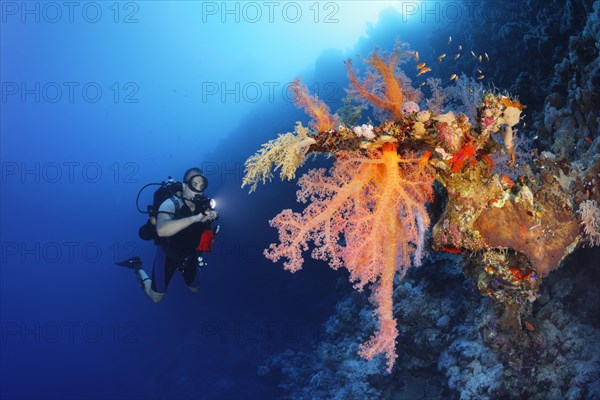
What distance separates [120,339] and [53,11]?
4040 inches

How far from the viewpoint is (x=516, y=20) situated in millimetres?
→ 11539

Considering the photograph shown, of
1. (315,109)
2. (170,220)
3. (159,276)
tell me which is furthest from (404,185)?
(159,276)

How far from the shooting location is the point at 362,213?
308cm

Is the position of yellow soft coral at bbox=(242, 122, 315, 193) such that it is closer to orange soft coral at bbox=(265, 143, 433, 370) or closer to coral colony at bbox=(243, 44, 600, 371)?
coral colony at bbox=(243, 44, 600, 371)

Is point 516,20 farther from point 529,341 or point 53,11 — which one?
point 53,11

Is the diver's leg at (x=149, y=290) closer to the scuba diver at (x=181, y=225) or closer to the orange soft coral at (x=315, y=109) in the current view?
the scuba diver at (x=181, y=225)

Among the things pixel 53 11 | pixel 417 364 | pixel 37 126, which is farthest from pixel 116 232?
pixel 53 11

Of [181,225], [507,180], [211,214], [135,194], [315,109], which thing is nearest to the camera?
[315,109]

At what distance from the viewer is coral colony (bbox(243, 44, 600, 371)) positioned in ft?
9.20

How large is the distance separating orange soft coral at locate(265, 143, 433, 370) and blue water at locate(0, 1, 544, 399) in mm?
13275

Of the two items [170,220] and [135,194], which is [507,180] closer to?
[170,220]

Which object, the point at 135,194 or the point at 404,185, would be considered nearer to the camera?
the point at 404,185

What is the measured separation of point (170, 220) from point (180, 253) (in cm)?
214

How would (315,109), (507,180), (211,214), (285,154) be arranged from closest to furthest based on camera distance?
1. (315,109)
2. (285,154)
3. (507,180)
4. (211,214)
